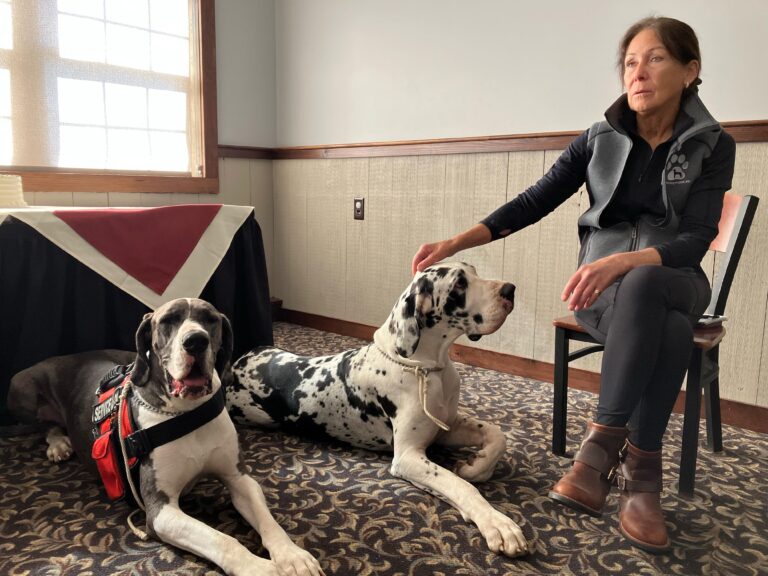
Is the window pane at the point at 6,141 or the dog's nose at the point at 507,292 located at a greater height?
the window pane at the point at 6,141

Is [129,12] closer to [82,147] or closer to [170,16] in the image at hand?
[170,16]

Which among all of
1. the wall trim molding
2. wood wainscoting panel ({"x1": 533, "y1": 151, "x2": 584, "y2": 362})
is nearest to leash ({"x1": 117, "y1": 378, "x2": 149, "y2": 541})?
wood wainscoting panel ({"x1": 533, "y1": 151, "x2": 584, "y2": 362})

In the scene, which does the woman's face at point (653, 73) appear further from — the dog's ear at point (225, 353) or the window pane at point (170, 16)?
the window pane at point (170, 16)

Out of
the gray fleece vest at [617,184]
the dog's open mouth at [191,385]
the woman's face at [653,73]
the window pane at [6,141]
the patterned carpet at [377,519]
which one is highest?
the woman's face at [653,73]

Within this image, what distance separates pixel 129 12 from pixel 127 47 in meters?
0.20

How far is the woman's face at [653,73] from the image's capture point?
1.86 meters

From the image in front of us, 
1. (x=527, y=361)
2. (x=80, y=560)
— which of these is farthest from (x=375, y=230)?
(x=80, y=560)

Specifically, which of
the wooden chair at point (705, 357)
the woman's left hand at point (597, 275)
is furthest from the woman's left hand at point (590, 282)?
the wooden chair at point (705, 357)

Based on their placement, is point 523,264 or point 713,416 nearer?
point 713,416

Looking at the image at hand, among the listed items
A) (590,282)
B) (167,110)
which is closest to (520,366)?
(590,282)

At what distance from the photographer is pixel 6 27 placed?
10.6ft

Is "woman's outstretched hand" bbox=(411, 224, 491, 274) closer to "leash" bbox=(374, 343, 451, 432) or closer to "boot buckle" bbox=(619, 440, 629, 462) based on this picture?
"leash" bbox=(374, 343, 451, 432)

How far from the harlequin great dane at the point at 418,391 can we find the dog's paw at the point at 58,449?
2.39ft

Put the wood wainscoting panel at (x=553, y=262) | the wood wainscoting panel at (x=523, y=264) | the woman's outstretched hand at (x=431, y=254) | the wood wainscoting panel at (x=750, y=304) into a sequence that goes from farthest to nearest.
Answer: the wood wainscoting panel at (x=523, y=264) → the wood wainscoting panel at (x=553, y=262) → the wood wainscoting panel at (x=750, y=304) → the woman's outstretched hand at (x=431, y=254)
